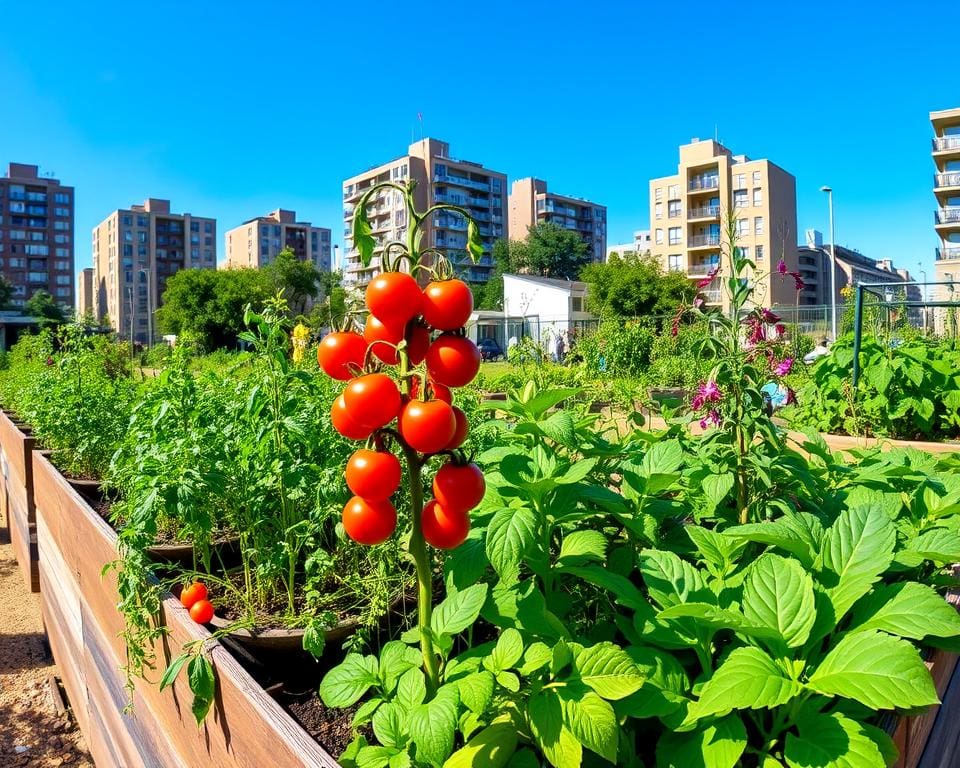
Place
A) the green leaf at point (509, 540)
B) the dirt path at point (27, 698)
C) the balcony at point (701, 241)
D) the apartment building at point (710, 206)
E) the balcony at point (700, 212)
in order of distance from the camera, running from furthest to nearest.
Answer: the balcony at point (700, 212) < the balcony at point (701, 241) < the apartment building at point (710, 206) < the dirt path at point (27, 698) < the green leaf at point (509, 540)

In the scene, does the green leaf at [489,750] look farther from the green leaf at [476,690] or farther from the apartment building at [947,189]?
Result: the apartment building at [947,189]

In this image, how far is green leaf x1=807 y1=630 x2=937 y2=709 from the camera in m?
0.92

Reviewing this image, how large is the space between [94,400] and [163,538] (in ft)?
7.82

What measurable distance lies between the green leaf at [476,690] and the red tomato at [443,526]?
21 centimetres

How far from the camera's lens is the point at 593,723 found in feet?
2.99

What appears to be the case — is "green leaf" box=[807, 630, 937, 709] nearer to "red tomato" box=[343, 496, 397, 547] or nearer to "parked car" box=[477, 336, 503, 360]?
"red tomato" box=[343, 496, 397, 547]

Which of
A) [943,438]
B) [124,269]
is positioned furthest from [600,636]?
[124,269]

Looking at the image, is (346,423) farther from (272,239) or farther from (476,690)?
(272,239)

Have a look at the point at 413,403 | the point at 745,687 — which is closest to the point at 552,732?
the point at 745,687

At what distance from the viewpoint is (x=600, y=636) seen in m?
1.37

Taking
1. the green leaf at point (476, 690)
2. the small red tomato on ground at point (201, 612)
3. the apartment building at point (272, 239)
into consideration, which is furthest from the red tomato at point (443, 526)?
the apartment building at point (272, 239)

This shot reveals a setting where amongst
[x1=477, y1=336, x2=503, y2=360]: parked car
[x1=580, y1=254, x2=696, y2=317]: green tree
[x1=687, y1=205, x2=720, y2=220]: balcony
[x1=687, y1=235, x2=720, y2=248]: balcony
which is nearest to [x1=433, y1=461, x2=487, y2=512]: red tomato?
[x1=477, y1=336, x2=503, y2=360]: parked car

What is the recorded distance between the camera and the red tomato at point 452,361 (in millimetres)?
916

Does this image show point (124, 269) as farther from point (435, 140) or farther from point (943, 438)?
point (943, 438)
